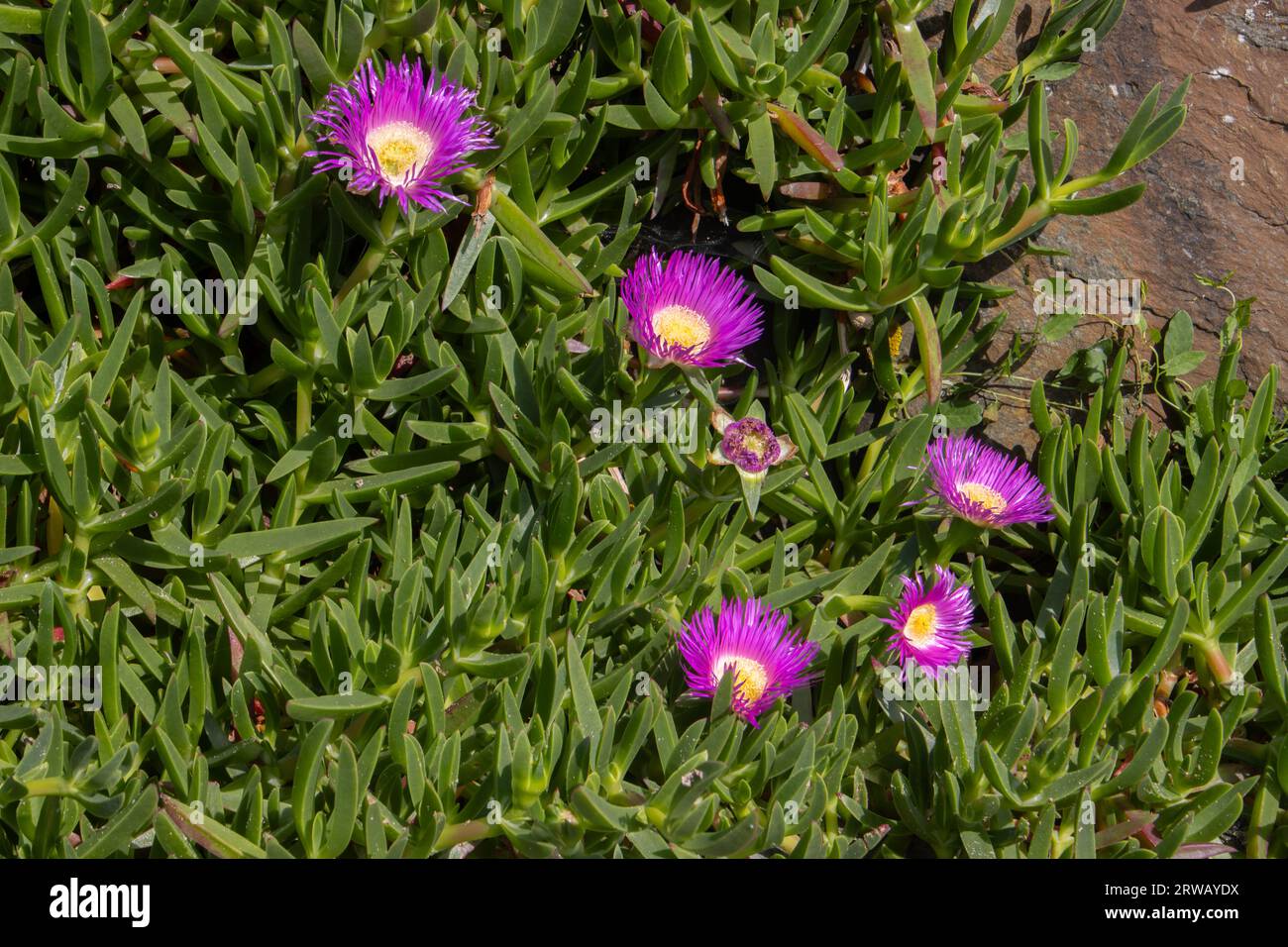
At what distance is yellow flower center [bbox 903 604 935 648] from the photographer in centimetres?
157

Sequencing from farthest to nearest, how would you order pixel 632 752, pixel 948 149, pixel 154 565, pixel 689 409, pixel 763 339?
pixel 763 339, pixel 948 149, pixel 689 409, pixel 154 565, pixel 632 752

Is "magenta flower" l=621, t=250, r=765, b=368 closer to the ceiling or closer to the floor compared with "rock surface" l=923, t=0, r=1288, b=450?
closer to the floor

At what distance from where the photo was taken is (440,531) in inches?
61.3

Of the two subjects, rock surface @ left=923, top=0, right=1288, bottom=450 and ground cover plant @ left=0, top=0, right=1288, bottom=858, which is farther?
rock surface @ left=923, top=0, right=1288, bottom=450

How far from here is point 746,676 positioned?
1.48m

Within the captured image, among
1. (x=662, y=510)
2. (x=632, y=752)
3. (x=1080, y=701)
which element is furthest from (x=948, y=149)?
(x=632, y=752)

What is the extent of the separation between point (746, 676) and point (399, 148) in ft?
2.32

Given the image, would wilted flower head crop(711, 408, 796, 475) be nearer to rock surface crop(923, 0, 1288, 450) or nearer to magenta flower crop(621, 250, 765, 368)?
magenta flower crop(621, 250, 765, 368)

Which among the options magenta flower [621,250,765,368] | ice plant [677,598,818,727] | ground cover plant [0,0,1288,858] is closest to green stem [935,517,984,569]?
ground cover plant [0,0,1288,858]

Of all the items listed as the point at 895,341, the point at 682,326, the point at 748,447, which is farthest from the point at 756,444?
the point at 895,341

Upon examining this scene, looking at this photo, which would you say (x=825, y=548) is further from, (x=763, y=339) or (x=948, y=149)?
(x=948, y=149)

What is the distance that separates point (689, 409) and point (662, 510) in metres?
0.13

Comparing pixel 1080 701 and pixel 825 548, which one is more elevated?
pixel 825 548

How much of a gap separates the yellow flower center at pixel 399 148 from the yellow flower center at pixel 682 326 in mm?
339
